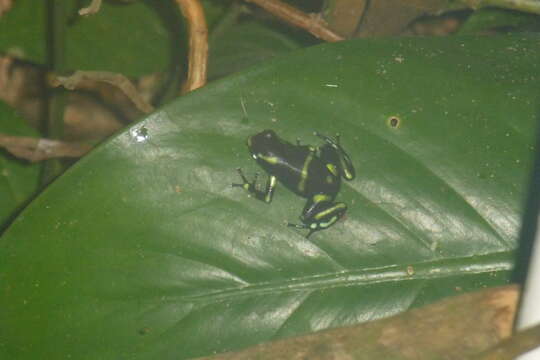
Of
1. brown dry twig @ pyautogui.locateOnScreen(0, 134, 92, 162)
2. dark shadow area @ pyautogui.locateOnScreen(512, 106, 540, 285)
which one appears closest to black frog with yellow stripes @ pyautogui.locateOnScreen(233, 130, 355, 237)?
dark shadow area @ pyautogui.locateOnScreen(512, 106, 540, 285)

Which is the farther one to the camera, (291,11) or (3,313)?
(291,11)

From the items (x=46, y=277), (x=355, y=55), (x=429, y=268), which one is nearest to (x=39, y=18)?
(x=46, y=277)

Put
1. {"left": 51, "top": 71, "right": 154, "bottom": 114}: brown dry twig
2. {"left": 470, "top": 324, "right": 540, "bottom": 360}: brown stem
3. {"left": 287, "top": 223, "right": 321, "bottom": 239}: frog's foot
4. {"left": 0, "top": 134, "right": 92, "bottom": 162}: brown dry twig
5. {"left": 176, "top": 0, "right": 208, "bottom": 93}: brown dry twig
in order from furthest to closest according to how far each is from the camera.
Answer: {"left": 0, "top": 134, "right": 92, "bottom": 162}: brown dry twig, {"left": 51, "top": 71, "right": 154, "bottom": 114}: brown dry twig, {"left": 176, "top": 0, "right": 208, "bottom": 93}: brown dry twig, {"left": 287, "top": 223, "right": 321, "bottom": 239}: frog's foot, {"left": 470, "top": 324, "right": 540, "bottom": 360}: brown stem

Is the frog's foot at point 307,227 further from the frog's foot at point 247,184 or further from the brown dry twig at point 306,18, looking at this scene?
the brown dry twig at point 306,18

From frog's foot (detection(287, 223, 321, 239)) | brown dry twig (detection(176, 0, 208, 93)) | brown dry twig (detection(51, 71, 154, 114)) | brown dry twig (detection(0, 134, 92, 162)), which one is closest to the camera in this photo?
frog's foot (detection(287, 223, 321, 239))

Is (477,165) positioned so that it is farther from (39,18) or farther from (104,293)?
(39,18)

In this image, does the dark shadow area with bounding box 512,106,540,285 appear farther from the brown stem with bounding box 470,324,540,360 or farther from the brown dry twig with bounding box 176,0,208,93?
the brown dry twig with bounding box 176,0,208,93

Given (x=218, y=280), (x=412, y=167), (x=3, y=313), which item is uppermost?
(x=412, y=167)

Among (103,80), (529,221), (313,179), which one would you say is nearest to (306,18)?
(313,179)
